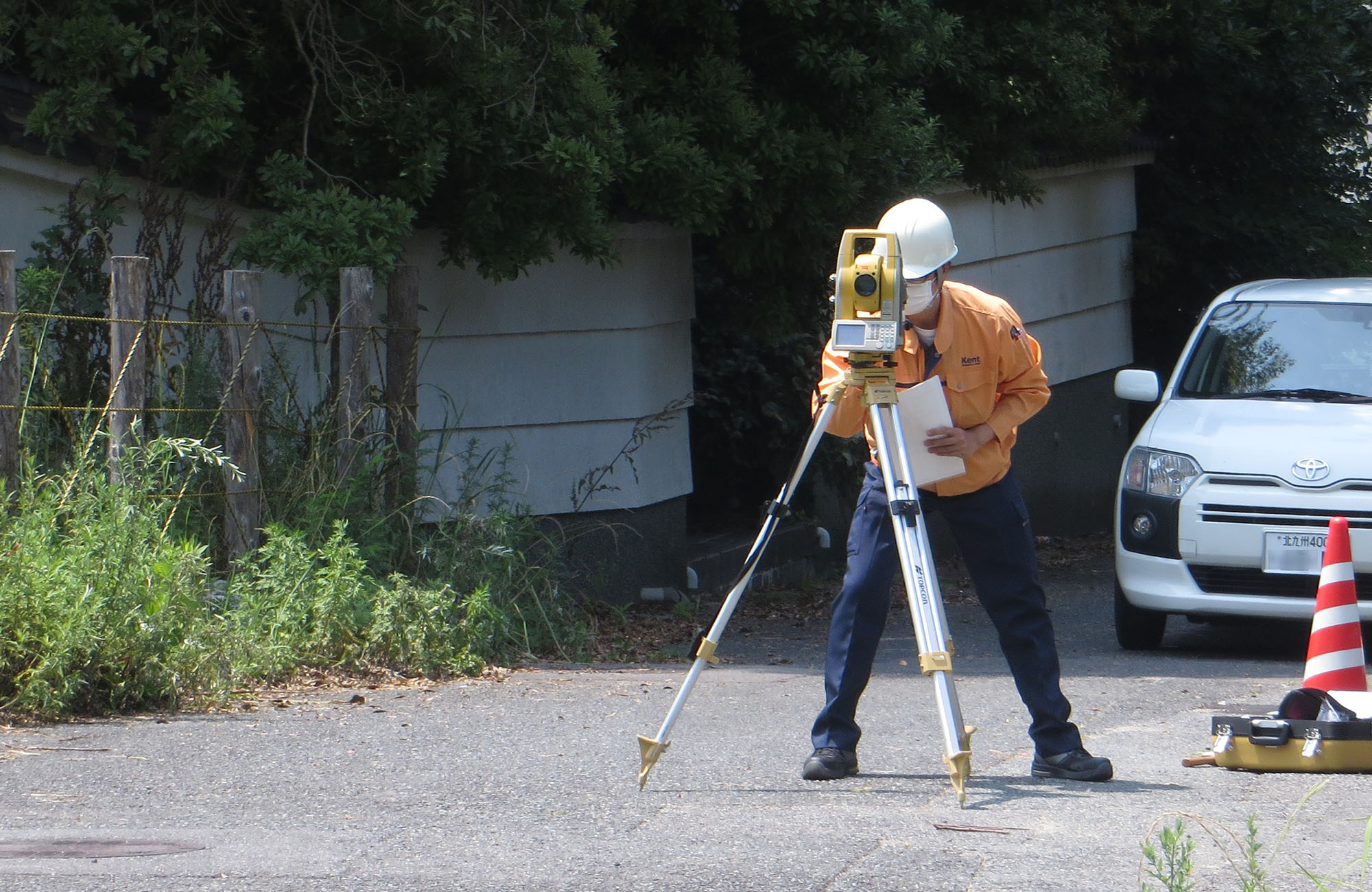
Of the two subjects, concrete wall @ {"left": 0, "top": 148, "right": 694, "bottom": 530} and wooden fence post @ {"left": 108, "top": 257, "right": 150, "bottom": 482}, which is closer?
wooden fence post @ {"left": 108, "top": 257, "right": 150, "bottom": 482}

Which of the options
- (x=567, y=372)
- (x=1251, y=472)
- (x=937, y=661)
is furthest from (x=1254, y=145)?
(x=937, y=661)

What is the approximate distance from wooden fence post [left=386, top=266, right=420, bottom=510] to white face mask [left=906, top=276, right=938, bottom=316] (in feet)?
12.4

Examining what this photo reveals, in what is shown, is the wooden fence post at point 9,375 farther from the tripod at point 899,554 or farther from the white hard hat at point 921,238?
the white hard hat at point 921,238

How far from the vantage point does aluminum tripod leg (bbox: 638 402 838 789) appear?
4.65 meters

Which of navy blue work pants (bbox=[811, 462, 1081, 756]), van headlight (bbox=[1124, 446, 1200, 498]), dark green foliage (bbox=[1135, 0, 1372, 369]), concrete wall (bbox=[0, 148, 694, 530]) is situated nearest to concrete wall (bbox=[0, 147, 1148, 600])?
concrete wall (bbox=[0, 148, 694, 530])

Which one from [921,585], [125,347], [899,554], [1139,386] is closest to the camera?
[921,585]

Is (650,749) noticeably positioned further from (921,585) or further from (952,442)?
(952,442)

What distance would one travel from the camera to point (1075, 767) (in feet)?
16.2

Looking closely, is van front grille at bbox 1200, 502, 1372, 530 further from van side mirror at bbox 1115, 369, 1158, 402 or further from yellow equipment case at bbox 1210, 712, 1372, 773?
yellow equipment case at bbox 1210, 712, 1372, 773

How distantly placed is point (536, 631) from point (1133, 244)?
10.4 meters

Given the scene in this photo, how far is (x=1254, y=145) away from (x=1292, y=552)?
8781 mm

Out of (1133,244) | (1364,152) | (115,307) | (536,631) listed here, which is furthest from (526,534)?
(1364,152)

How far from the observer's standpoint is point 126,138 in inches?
303

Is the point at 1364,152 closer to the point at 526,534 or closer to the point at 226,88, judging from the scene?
the point at 526,534
